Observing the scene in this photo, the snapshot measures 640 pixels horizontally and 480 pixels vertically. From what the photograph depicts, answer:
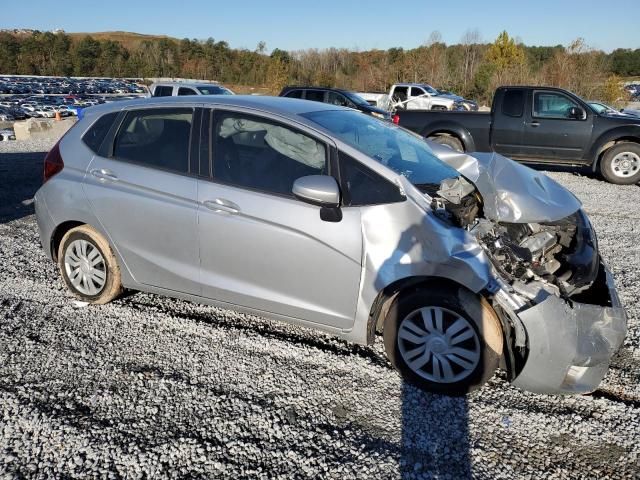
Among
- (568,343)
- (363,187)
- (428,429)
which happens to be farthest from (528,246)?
(428,429)

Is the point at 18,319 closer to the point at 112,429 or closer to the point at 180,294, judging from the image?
the point at 180,294

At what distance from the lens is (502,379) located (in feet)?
10.6

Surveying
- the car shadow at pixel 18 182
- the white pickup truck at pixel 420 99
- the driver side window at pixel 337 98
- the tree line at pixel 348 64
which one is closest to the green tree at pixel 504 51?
the tree line at pixel 348 64

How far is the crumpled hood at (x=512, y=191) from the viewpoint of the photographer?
10.3 feet

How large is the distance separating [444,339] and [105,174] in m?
2.79

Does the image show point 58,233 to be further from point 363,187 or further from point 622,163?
point 622,163

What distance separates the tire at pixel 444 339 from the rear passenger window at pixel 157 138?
73.0 inches

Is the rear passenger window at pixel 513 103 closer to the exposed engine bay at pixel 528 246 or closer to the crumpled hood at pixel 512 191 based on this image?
the crumpled hood at pixel 512 191

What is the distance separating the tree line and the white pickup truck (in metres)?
6.05

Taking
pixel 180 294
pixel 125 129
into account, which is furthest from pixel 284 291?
pixel 125 129

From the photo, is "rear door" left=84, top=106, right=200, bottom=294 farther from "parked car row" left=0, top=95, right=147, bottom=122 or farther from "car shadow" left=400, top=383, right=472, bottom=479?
"parked car row" left=0, top=95, right=147, bottom=122

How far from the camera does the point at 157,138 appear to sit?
3695mm

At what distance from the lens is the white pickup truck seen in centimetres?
2541

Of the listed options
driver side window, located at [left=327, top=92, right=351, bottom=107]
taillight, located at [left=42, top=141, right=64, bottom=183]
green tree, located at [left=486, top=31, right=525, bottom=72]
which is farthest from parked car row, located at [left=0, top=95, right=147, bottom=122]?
taillight, located at [left=42, top=141, right=64, bottom=183]
